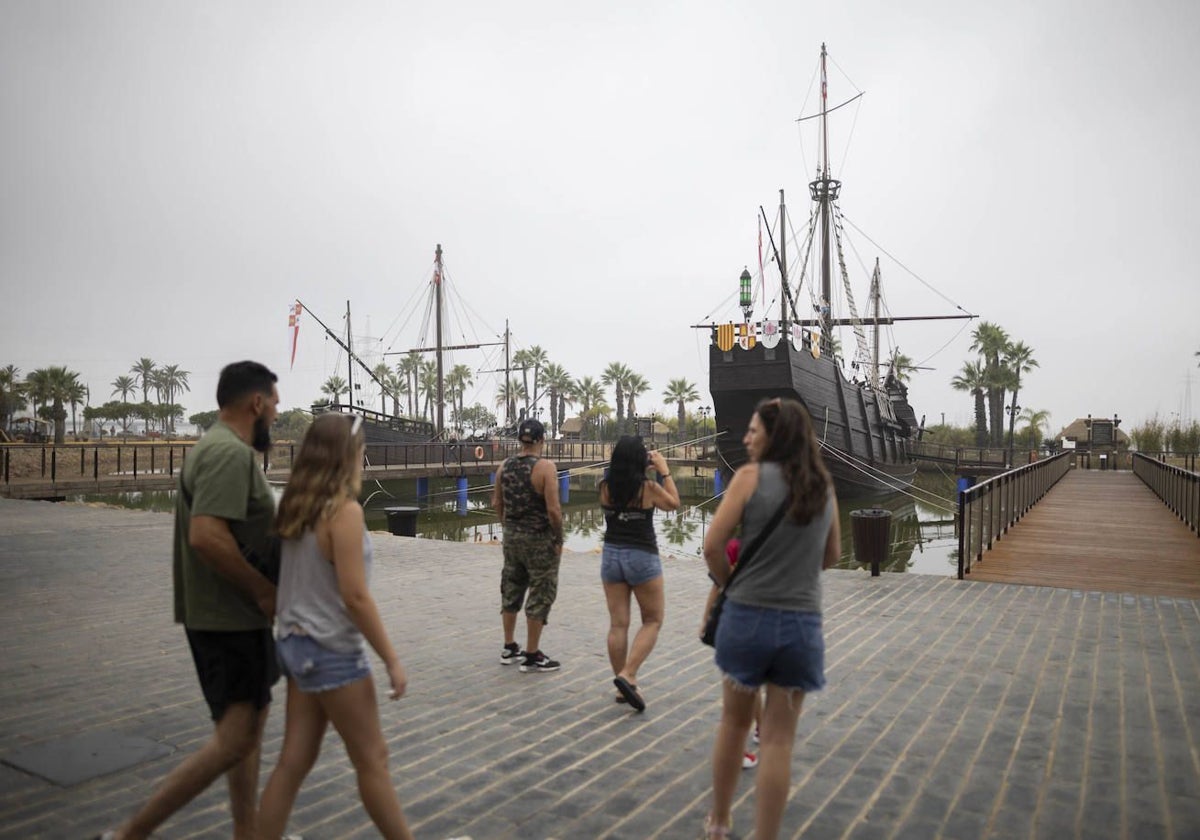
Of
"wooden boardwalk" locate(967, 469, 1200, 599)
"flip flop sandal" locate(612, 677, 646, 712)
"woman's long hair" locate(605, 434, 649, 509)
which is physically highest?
"woman's long hair" locate(605, 434, 649, 509)

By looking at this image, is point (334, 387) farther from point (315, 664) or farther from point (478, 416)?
point (315, 664)

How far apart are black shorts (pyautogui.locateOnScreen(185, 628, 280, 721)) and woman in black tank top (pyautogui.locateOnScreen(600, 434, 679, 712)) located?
2.35 metres

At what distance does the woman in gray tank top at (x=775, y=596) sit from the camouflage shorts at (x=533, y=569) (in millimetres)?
2557

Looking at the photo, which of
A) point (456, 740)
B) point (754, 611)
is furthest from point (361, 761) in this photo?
point (456, 740)

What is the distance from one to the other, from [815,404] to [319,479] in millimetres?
27905

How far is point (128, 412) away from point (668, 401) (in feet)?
209

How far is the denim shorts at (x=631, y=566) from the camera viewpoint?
15.4 ft

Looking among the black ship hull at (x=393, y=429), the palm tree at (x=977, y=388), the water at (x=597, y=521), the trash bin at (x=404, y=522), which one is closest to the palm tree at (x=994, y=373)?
the palm tree at (x=977, y=388)

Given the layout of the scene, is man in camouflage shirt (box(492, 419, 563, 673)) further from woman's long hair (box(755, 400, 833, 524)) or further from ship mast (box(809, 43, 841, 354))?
ship mast (box(809, 43, 841, 354))

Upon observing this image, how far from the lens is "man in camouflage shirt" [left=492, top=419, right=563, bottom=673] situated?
5207 millimetres

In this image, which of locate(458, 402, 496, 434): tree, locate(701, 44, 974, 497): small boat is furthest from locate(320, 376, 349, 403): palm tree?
locate(701, 44, 974, 497): small boat

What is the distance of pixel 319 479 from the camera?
8.21 feet

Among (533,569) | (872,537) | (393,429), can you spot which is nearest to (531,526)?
(533,569)

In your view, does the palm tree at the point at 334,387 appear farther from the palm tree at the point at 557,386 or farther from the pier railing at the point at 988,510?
the pier railing at the point at 988,510
